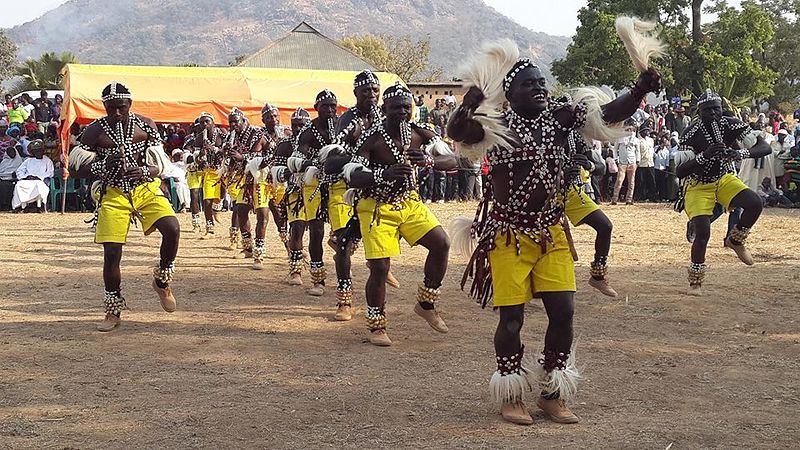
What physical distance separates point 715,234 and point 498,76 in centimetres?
1099

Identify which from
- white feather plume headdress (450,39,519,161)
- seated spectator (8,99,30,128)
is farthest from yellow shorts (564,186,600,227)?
seated spectator (8,99,30,128)

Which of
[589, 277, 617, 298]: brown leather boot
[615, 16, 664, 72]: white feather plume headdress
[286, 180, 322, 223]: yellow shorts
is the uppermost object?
[615, 16, 664, 72]: white feather plume headdress

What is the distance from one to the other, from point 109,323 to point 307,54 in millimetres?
41331

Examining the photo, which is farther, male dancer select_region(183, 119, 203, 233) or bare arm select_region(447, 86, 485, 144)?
male dancer select_region(183, 119, 203, 233)

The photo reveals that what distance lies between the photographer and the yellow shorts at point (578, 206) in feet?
28.1

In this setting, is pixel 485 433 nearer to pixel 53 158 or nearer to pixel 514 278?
pixel 514 278

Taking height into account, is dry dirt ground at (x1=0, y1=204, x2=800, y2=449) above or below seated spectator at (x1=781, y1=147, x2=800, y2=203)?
below

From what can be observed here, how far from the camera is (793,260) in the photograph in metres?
12.1

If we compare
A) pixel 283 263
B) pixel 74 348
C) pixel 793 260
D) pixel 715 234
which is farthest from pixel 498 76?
pixel 715 234

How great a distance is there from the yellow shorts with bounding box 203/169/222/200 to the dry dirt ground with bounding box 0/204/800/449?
222 cm

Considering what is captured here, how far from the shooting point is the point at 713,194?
9.24 metres

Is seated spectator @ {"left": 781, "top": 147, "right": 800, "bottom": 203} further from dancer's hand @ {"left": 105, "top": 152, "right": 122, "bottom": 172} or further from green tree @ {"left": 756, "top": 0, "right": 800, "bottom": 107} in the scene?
green tree @ {"left": 756, "top": 0, "right": 800, "bottom": 107}

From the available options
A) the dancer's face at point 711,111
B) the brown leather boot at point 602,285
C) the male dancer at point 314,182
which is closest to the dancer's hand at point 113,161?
the male dancer at point 314,182

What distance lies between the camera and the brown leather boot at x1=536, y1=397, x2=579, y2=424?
5312 mm
